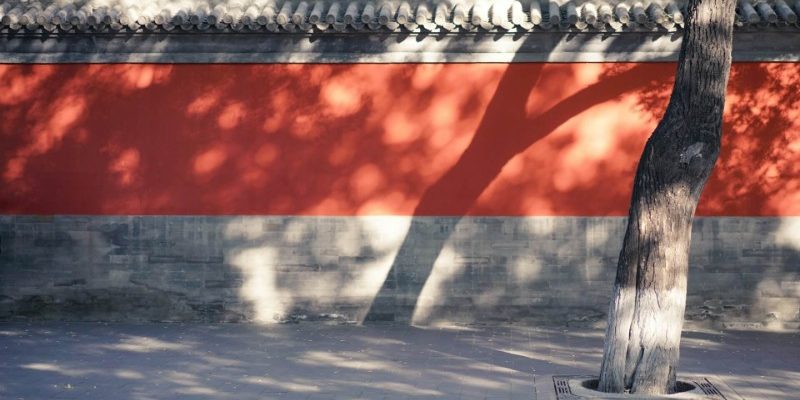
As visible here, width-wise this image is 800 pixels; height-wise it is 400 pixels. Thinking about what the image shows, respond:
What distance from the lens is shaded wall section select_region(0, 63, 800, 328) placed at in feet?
36.2

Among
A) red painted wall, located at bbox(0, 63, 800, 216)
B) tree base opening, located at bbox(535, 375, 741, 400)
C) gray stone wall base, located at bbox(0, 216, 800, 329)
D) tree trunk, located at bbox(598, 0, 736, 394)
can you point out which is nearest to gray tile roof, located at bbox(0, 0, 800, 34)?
red painted wall, located at bbox(0, 63, 800, 216)

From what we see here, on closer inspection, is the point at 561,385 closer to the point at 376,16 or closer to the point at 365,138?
the point at 365,138

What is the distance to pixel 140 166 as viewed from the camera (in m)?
11.5

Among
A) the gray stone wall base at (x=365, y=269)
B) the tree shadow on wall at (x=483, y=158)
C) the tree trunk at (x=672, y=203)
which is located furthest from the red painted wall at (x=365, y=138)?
the tree trunk at (x=672, y=203)

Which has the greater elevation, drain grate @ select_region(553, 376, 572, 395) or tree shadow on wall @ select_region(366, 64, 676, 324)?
tree shadow on wall @ select_region(366, 64, 676, 324)

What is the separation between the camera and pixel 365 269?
11383 mm

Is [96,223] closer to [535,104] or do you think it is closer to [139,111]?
[139,111]

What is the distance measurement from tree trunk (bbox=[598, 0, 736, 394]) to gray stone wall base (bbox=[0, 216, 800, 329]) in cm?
355

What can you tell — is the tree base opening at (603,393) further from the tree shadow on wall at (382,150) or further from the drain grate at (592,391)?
the tree shadow on wall at (382,150)

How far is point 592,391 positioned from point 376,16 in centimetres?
486

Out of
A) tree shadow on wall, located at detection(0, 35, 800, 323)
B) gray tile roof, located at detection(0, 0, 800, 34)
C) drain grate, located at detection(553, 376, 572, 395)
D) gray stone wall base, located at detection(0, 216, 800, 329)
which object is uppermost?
gray tile roof, located at detection(0, 0, 800, 34)

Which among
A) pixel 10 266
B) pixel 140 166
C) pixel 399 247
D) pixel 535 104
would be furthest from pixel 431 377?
Result: pixel 10 266

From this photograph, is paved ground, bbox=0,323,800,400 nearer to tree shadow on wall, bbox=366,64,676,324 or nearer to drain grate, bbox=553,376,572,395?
drain grate, bbox=553,376,572,395

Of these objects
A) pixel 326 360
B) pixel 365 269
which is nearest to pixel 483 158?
pixel 365 269
